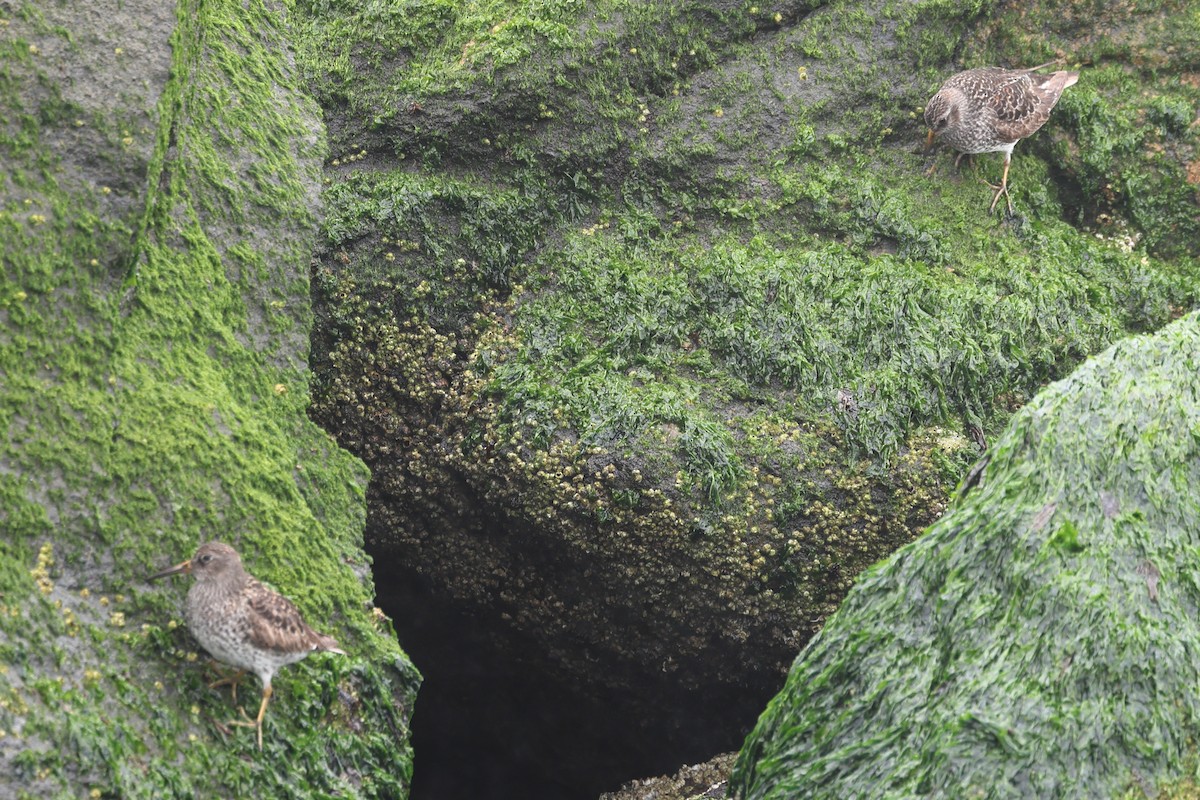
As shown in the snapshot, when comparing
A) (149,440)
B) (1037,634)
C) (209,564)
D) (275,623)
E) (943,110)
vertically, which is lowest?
(275,623)

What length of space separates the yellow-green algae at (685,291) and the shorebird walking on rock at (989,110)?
25 cm

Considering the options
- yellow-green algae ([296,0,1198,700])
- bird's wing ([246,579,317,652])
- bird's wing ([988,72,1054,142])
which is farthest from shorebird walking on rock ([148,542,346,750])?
bird's wing ([988,72,1054,142])

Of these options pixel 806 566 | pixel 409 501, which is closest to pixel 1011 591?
pixel 806 566

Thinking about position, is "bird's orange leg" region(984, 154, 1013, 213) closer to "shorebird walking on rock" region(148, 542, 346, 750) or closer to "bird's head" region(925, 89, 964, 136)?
"bird's head" region(925, 89, 964, 136)

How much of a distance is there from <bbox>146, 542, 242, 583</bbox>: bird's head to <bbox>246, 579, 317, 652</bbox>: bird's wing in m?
0.10

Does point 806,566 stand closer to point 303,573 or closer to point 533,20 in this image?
point 303,573

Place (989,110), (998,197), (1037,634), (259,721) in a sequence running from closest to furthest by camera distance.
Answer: (259,721)
(1037,634)
(989,110)
(998,197)

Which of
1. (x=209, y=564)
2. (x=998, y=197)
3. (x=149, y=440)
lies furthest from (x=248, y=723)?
(x=998, y=197)

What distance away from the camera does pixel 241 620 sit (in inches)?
147

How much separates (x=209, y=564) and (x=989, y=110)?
4.92 meters

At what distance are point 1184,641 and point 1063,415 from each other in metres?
0.94

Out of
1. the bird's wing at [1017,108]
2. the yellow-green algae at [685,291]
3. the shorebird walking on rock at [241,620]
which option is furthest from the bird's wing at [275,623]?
the bird's wing at [1017,108]

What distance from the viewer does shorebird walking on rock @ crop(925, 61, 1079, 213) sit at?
6.70 metres

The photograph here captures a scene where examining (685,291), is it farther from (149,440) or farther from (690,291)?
(149,440)
